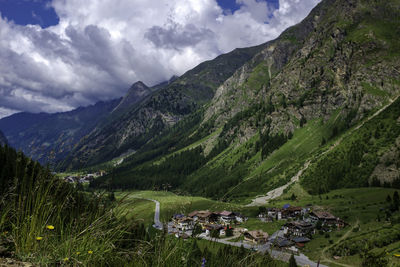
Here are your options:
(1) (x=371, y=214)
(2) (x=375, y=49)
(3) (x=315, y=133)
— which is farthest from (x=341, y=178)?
(2) (x=375, y=49)

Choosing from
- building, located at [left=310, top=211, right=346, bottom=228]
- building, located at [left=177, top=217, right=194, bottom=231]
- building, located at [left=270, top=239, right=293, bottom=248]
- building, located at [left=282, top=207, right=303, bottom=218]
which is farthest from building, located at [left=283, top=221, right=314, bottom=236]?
building, located at [left=282, top=207, right=303, bottom=218]

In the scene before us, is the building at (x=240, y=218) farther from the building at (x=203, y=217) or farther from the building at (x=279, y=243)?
the building at (x=203, y=217)

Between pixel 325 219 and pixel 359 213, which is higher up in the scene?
pixel 359 213

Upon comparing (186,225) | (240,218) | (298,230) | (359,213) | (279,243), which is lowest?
(240,218)

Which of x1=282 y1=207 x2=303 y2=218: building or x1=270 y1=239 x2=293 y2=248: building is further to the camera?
x1=282 y1=207 x2=303 y2=218: building

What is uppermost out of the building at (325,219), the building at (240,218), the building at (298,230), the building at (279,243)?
the building at (279,243)

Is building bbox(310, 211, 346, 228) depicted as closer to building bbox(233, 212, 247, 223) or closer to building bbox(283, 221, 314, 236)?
building bbox(233, 212, 247, 223)

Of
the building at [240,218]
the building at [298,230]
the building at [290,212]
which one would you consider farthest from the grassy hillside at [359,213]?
the building at [240,218]

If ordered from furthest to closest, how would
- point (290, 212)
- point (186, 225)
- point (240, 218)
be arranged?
point (240, 218) < point (290, 212) < point (186, 225)

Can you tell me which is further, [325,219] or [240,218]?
[240,218]

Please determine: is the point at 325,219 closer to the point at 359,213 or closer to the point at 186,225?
the point at 359,213

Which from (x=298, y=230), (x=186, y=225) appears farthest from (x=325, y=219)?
(x=186, y=225)

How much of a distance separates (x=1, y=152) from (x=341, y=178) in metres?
127

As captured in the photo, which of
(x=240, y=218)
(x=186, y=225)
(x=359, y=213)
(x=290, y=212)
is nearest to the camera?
(x=186, y=225)
